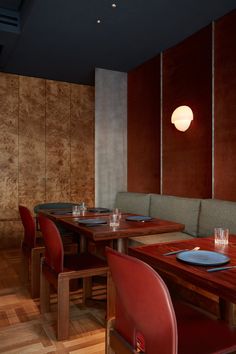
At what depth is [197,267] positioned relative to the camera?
1.44 metres

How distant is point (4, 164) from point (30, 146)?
547 millimetres

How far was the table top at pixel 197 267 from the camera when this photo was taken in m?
1.24

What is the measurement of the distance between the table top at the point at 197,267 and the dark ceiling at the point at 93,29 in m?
2.51

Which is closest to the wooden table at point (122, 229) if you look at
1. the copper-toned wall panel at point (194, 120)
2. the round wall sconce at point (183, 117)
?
the copper-toned wall panel at point (194, 120)

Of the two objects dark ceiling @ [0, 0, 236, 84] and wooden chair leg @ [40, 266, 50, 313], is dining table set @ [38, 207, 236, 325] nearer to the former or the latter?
wooden chair leg @ [40, 266, 50, 313]

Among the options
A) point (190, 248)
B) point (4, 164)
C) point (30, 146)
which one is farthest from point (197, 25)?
point (4, 164)

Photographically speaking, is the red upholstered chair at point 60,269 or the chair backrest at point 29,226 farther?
the chair backrest at point 29,226

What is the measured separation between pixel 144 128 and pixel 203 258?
Result: 359 centimetres

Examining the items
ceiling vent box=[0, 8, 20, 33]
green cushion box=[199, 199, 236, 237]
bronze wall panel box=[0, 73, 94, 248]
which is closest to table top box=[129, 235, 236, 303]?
green cushion box=[199, 199, 236, 237]

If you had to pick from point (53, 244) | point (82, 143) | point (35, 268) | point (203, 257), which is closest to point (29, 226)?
point (35, 268)

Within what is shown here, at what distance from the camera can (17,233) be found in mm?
5227

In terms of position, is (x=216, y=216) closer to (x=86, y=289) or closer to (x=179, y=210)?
(x=179, y=210)

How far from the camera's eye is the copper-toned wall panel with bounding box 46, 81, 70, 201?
5.59 meters

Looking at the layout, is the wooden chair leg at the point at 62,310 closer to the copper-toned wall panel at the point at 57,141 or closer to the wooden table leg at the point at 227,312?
the wooden table leg at the point at 227,312
